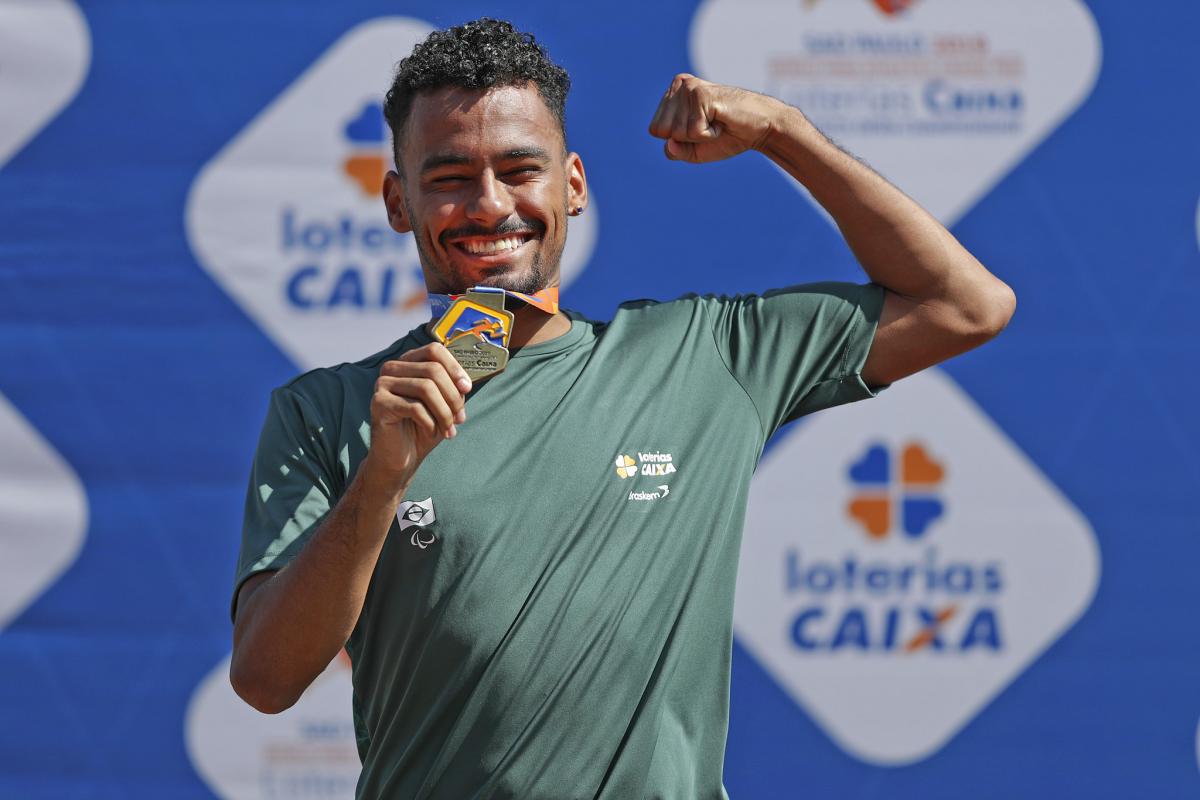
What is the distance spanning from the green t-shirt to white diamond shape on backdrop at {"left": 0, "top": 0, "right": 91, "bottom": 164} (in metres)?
1.45

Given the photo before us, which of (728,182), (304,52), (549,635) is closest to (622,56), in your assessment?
(728,182)

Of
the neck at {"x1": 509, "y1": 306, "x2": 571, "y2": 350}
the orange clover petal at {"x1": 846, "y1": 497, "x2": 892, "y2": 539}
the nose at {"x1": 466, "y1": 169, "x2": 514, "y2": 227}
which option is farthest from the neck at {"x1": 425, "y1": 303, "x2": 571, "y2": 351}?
the orange clover petal at {"x1": 846, "y1": 497, "x2": 892, "y2": 539}

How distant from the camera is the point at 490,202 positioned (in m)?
1.46

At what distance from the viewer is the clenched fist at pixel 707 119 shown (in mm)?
1512

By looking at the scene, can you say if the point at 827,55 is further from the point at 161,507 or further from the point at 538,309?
the point at 161,507

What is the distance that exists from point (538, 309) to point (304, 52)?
1303mm

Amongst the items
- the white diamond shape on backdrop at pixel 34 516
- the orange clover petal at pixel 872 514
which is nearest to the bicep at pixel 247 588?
the white diamond shape on backdrop at pixel 34 516

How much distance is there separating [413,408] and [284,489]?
0.90 feet

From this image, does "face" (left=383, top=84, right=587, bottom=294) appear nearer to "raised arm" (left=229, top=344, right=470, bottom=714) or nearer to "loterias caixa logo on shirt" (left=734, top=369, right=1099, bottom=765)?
"raised arm" (left=229, top=344, right=470, bottom=714)

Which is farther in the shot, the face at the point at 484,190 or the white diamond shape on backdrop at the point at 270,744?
the white diamond shape on backdrop at the point at 270,744

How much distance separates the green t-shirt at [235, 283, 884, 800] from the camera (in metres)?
1.34

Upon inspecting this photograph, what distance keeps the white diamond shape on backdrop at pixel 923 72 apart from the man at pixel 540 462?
1041 millimetres

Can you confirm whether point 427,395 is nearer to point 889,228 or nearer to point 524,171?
point 524,171

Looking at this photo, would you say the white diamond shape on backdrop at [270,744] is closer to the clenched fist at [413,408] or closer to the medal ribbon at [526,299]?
the medal ribbon at [526,299]
